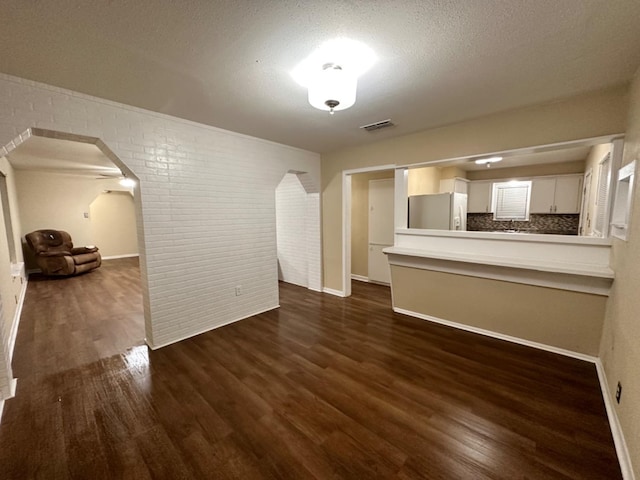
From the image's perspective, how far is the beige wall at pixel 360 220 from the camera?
5391 mm

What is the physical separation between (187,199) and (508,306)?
12.5 feet

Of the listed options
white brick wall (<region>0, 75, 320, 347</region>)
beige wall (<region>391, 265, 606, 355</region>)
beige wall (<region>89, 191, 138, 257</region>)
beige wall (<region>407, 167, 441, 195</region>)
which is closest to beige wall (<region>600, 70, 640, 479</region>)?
beige wall (<region>391, 265, 606, 355</region>)

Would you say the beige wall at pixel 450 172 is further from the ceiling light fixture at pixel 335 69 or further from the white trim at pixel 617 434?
the ceiling light fixture at pixel 335 69

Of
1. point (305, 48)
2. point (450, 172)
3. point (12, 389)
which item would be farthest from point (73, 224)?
point (450, 172)

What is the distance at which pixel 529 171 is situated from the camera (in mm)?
5461

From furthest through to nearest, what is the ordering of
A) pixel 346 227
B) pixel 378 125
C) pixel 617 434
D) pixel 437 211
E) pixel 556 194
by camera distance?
1. pixel 556 194
2. pixel 346 227
3. pixel 437 211
4. pixel 378 125
5. pixel 617 434

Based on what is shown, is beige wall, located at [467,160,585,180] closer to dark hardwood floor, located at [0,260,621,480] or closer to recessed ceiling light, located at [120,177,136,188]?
dark hardwood floor, located at [0,260,621,480]

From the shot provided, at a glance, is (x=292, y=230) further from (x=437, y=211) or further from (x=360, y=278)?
(x=437, y=211)

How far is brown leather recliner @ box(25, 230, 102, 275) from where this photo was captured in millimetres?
5754

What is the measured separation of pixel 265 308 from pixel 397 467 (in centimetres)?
276

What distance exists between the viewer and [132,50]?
164cm

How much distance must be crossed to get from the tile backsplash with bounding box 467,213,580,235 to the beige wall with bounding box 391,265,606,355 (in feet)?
12.4

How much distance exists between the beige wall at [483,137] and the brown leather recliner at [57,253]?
6.03 metres

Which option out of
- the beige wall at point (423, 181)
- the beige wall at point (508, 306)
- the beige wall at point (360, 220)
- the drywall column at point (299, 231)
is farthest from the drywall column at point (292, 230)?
the beige wall at point (508, 306)
